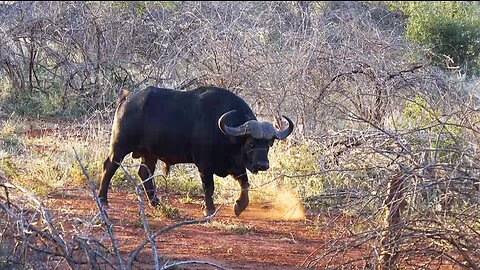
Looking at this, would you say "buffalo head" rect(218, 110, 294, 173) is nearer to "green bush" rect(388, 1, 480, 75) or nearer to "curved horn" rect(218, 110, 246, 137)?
"curved horn" rect(218, 110, 246, 137)

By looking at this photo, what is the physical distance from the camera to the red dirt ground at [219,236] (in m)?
8.00

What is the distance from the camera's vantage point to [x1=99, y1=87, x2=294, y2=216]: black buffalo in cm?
1006

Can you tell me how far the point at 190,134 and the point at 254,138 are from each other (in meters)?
0.76

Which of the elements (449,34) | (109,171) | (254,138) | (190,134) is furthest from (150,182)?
(449,34)

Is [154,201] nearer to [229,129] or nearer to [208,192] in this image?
[208,192]

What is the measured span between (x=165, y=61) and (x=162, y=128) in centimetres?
482

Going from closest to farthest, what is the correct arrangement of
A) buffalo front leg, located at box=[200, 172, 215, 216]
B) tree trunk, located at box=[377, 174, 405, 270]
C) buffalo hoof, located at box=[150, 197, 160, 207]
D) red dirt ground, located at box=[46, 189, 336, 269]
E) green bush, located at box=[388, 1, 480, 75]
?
tree trunk, located at box=[377, 174, 405, 270] < red dirt ground, located at box=[46, 189, 336, 269] < buffalo front leg, located at box=[200, 172, 215, 216] < buffalo hoof, located at box=[150, 197, 160, 207] < green bush, located at box=[388, 1, 480, 75]

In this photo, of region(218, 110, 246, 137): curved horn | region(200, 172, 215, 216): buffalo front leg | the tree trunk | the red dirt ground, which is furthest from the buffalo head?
the tree trunk

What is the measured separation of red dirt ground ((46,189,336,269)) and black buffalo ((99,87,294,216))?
1.03 feet

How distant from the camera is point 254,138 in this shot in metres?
9.88

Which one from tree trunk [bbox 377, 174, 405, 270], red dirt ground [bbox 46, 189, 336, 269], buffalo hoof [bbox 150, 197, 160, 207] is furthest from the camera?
buffalo hoof [bbox 150, 197, 160, 207]

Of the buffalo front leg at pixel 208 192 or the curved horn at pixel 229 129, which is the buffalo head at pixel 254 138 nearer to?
the curved horn at pixel 229 129

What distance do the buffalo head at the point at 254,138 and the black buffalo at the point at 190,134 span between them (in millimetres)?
13

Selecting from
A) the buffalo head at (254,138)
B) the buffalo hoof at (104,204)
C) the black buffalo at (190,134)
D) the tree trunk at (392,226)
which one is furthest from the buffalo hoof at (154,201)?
the tree trunk at (392,226)
